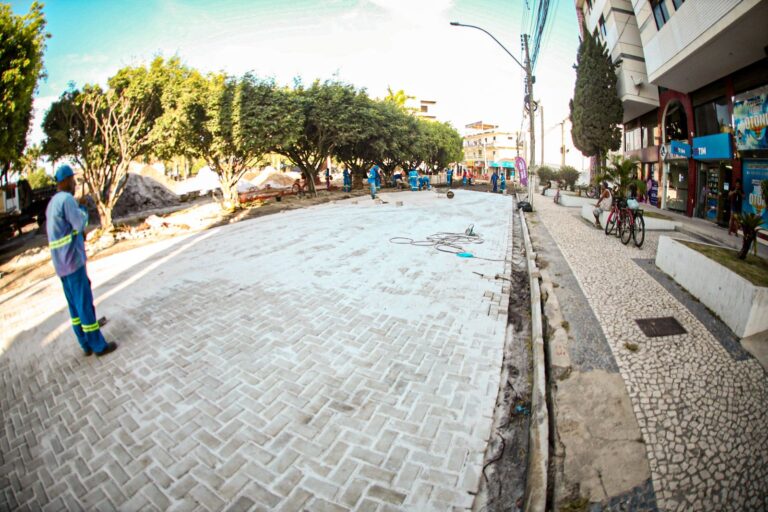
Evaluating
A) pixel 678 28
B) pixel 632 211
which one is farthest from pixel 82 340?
pixel 678 28

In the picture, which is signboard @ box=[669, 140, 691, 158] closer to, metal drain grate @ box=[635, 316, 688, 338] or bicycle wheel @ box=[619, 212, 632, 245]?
bicycle wheel @ box=[619, 212, 632, 245]

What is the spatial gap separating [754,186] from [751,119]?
7.07 ft

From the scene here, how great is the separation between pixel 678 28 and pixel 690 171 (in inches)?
249

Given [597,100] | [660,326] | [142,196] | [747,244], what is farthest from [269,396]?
[142,196]

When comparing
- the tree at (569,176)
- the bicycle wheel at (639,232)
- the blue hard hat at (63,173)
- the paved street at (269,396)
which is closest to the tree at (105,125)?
the paved street at (269,396)

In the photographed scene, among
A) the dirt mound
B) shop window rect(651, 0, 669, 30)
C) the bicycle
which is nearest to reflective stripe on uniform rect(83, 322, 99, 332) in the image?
the bicycle

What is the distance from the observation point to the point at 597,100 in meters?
21.0

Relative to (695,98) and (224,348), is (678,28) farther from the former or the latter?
(224,348)

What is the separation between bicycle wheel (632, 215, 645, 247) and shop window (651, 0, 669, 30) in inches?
442

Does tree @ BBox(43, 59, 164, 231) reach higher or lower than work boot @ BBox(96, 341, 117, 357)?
higher

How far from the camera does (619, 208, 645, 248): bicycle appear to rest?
30.1ft

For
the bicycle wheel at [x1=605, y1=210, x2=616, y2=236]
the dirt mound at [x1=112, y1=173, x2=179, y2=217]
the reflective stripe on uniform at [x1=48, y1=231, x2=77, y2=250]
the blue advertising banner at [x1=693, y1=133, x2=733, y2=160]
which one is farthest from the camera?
the dirt mound at [x1=112, y1=173, x2=179, y2=217]

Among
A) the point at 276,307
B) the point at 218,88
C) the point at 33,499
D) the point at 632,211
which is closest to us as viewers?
the point at 33,499

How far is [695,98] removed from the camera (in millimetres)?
14828
